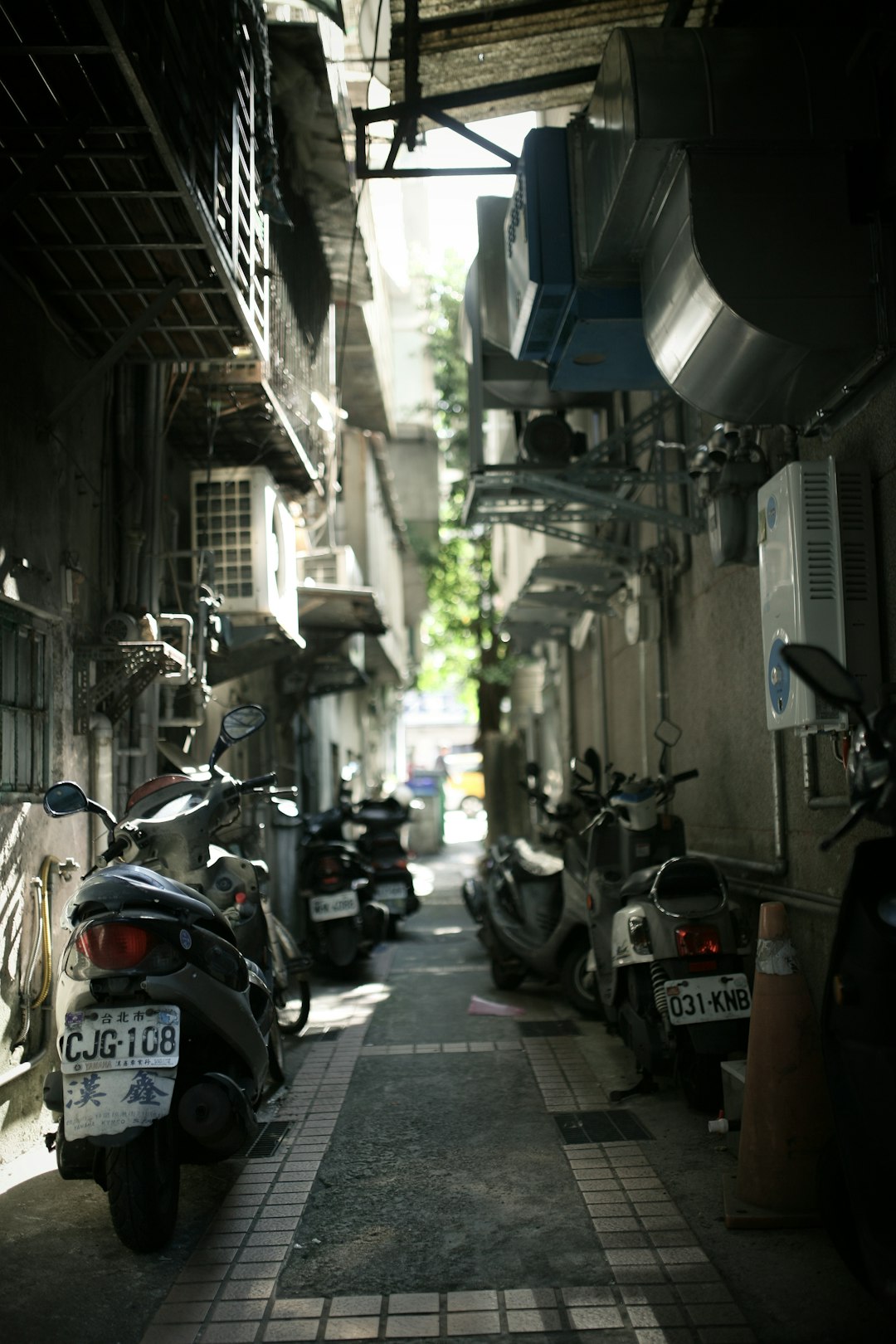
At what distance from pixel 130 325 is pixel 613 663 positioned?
26.3ft

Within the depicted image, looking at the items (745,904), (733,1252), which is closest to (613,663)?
(745,904)

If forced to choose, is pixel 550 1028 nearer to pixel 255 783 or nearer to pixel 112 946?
pixel 255 783

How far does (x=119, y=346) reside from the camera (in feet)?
20.4

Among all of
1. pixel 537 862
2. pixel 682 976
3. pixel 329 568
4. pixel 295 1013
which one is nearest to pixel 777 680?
pixel 682 976

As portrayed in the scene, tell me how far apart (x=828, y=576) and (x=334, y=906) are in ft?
22.6

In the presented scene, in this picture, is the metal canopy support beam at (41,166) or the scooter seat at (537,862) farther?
the scooter seat at (537,862)

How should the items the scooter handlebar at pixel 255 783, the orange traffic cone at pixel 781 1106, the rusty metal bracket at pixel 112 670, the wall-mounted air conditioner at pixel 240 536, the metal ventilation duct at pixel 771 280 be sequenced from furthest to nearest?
the wall-mounted air conditioner at pixel 240 536 → the rusty metal bracket at pixel 112 670 → the scooter handlebar at pixel 255 783 → the metal ventilation duct at pixel 771 280 → the orange traffic cone at pixel 781 1106

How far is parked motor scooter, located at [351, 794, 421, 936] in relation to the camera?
13.3 meters

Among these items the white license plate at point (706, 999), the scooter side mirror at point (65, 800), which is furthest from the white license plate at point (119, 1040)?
the white license plate at point (706, 999)

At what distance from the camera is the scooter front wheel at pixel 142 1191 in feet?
13.1

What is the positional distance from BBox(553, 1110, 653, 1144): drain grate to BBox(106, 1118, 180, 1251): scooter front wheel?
1.95m

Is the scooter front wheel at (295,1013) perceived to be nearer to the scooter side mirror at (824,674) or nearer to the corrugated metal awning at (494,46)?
the scooter side mirror at (824,674)

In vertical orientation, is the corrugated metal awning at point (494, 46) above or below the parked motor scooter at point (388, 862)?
above

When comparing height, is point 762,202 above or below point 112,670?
above
